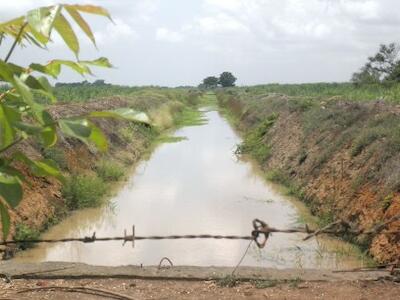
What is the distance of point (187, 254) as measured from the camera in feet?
22.3

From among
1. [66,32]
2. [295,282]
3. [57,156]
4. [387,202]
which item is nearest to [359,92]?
[57,156]

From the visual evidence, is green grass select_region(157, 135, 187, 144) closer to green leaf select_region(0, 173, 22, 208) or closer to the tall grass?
the tall grass

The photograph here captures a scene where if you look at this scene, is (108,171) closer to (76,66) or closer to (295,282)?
(295,282)

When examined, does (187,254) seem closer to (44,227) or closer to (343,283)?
(44,227)

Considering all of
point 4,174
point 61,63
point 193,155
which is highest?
point 61,63

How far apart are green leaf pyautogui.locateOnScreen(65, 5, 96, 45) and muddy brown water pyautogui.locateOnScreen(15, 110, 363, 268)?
18.1ft

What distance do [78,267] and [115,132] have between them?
11818 millimetres

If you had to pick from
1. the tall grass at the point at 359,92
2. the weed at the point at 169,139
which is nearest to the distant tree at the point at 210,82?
the tall grass at the point at 359,92

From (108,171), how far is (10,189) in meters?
10.3

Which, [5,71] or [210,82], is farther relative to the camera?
[210,82]

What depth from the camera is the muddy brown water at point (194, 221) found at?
6.64 meters

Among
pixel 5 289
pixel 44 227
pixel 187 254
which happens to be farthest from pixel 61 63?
pixel 44 227

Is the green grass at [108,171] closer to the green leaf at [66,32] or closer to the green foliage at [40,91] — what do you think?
the green foliage at [40,91]

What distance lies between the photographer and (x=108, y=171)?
11453mm
